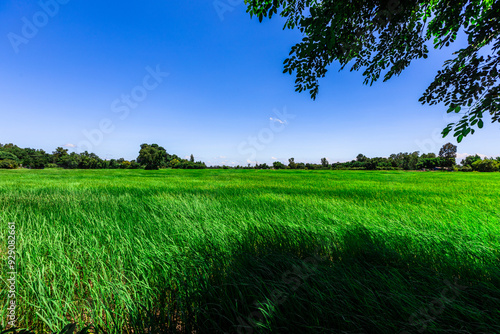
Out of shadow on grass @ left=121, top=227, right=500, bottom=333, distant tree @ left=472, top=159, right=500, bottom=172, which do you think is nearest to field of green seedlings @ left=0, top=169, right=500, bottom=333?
shadow on grass @ left=121, top=227, right=500, bottom=333

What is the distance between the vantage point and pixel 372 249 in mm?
2387

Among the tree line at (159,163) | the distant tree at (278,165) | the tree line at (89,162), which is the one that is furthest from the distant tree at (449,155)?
the tree line at (89,162)

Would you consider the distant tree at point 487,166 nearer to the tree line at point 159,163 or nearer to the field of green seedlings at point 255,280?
the tree line at point 159,163

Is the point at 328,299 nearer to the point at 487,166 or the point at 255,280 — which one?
the point at 255,280

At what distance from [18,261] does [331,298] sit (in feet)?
11.4

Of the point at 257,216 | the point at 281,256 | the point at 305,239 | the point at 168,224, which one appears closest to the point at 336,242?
the point at 305,239

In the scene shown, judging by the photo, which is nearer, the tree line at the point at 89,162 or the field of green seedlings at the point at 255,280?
the field of green seedlings at the point at 255,280

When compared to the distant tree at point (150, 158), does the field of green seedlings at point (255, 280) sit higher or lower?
lower

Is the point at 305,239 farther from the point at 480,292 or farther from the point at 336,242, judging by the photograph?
the point at 480,292

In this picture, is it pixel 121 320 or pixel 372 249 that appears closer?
pixel 121 320

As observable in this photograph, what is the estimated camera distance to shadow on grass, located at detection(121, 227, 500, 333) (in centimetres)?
129

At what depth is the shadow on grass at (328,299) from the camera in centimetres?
129

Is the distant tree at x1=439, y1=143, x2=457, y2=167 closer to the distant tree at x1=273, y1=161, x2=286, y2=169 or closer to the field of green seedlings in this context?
the distant tree at x1=273, y1=161, x2=286, y2=169

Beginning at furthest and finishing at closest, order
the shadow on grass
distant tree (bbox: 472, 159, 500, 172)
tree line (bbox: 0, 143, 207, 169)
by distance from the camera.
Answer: tree line (bbox: 0, 143, 207, 169) < distant tree (bbox: 472, 159, 500, 172) < the shadow on grass
